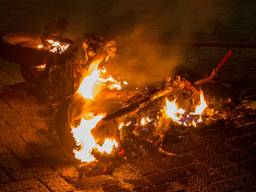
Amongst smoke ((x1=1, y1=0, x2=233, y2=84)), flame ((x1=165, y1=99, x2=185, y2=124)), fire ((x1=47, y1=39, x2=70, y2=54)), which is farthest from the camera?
smoke ((x1=1, y1=0, x2=233, y2=84))

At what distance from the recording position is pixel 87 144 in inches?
226

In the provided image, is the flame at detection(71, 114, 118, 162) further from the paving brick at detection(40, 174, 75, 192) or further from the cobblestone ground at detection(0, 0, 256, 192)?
the paving brick at detection(40, 174, 75, 192)

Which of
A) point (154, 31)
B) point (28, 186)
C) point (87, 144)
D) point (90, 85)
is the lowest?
point (28, 186)

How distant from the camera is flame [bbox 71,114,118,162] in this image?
5729 millimetres

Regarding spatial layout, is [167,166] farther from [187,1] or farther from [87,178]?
[187,1]

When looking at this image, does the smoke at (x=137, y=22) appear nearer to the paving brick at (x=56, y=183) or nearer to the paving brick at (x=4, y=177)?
the paving brick at (x=56, y=183)

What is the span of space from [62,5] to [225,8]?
4329mm

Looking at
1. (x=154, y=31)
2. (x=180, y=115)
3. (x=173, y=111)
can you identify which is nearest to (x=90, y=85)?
(x=173, y=111)

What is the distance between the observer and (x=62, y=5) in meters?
13.2

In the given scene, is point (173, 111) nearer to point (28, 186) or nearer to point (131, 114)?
point (131, 114)

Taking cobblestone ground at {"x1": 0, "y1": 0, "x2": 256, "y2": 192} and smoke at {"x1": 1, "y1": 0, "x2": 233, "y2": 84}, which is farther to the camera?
smoke at {"x1": 1, "y1": 0, "x2": 233, "y2": 84}

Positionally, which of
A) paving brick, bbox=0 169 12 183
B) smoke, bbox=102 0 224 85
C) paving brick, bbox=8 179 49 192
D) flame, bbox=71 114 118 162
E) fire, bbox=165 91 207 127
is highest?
smoke, bbox=102 0 224 85

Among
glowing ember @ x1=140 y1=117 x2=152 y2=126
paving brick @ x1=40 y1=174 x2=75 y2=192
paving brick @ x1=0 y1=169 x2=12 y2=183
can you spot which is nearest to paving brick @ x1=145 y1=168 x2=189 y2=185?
paving brick @ x1=40 y1=174 x2=75 y2=192

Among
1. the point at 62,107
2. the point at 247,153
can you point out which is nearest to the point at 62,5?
the point at 62,107
